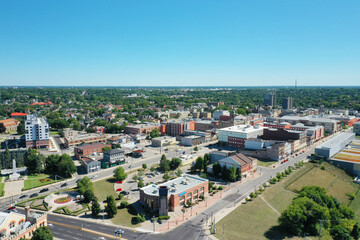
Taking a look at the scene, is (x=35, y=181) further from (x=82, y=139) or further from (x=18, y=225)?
(x=82, y=139)

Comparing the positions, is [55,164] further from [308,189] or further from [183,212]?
[308,189]

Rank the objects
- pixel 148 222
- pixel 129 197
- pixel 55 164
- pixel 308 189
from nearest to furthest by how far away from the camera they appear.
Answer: pixel 148 222
pixel 308 189
pixel 129 197
pixel 55 164

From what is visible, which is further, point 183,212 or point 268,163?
point 268,163

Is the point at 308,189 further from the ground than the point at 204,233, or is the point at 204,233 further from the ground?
the point at 308,189

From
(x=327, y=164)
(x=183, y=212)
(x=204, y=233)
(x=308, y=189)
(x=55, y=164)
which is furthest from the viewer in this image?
(x=327, y=164)


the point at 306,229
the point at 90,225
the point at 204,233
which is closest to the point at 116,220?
the point at 90,225

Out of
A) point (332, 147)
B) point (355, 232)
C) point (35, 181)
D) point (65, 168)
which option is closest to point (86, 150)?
point (65, 168)

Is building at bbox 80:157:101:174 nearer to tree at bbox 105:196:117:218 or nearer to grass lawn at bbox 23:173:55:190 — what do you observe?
grass lawn at bbox 23:173:55:190
